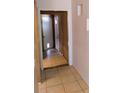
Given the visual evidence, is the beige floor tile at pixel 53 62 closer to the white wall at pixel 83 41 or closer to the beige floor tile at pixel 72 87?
the white wall at pixel 83 41

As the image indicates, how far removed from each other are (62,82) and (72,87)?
0.39 meters

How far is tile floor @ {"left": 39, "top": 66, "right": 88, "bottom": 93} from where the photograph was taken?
2.98 metres

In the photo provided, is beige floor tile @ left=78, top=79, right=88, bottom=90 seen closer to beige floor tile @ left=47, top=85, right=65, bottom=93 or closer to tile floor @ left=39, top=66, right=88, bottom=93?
tile floor @ left=39, top=66, right=88, bottom=93

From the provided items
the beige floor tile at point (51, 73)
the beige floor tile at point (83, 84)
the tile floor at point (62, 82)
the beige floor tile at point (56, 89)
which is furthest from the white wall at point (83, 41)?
the beige floor tile at point (51, 73)

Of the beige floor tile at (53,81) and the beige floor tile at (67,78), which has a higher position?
the beige floor tile at (67,78)

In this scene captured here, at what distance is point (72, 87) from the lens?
309cm

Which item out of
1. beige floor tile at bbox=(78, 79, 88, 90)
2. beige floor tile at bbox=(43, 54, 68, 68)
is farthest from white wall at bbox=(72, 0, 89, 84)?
beige floor tile at bbox=(43, 54, 68, 68)

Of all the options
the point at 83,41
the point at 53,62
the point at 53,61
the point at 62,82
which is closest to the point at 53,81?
the point at 62,82

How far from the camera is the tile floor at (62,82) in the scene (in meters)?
2.98

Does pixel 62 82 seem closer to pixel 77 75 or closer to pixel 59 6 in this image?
pixel 77 75
